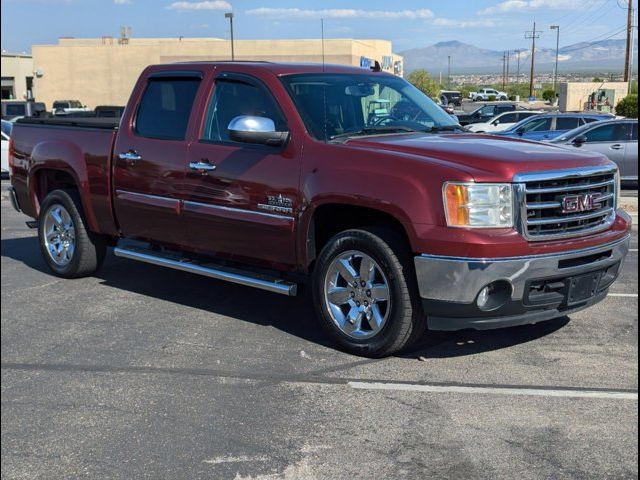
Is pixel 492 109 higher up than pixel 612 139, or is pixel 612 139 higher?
pixel 492 109

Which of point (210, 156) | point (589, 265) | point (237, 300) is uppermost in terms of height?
point (210, 156)

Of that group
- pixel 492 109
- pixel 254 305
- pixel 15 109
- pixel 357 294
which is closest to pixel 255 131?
pixel 357 294

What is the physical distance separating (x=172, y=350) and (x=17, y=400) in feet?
4.41

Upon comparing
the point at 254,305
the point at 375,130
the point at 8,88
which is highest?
the point at 8,88

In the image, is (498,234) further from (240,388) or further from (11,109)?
(11,109)

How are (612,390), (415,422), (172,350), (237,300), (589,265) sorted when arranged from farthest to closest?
1. (237,300)
2. (172,350)
3. (589,265)
4. (612,390)
5. (415,422)

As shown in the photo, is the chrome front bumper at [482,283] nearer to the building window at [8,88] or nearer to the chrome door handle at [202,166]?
the chrome door handle at [202,166]

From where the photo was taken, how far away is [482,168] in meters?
4.80

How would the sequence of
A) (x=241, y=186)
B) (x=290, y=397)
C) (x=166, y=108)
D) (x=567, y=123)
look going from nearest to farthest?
(x=290, y=397) → (x=241, y=186) → (x=166, y=108) → (x=567, y=123)

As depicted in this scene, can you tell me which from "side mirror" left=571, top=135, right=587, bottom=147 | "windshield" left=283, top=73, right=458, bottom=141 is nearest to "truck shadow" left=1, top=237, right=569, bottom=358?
"windshield" left=283, top=73, right=458, bottom=141

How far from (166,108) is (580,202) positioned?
3.50 metres

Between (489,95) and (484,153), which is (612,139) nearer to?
(484,153)

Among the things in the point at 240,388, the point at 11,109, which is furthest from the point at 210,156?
the point at 11,109

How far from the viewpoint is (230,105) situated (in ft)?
20.4
